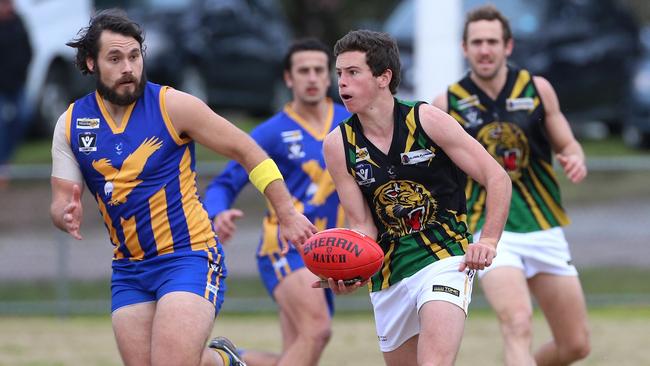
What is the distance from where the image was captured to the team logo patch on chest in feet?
26.5

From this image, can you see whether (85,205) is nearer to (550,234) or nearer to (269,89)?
(269,89)

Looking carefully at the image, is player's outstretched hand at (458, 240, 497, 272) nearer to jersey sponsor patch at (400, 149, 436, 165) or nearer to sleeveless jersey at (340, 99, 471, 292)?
sleeveless jersey at (340, 99, 471, 292)

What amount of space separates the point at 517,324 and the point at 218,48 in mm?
11260

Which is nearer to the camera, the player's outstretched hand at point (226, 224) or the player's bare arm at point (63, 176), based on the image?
the player's bare arm at point (63, 176)

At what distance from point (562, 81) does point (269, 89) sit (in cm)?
425

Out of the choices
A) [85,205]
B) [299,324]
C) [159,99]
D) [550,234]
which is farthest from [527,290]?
[85,205]

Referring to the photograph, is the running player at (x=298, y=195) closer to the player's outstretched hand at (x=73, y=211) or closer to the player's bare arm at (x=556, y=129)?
the player's bare arm at (x=556, y=129)

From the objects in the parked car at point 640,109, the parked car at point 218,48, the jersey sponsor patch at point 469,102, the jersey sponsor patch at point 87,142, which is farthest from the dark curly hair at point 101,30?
the parked car at point 640,109

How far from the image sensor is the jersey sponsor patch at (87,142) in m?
6.31

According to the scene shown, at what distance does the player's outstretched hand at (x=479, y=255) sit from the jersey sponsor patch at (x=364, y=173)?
0.62 metres

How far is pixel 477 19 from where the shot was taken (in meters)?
7.75

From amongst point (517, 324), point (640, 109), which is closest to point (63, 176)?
point (517, 324)

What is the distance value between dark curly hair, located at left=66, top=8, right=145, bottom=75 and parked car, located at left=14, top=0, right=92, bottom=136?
9914 mm

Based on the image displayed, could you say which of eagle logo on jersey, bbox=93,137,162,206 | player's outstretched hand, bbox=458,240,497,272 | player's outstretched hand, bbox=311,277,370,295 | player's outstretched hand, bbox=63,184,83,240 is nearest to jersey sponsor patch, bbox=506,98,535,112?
player's outstretched hand, bbox=458,240,497,272
